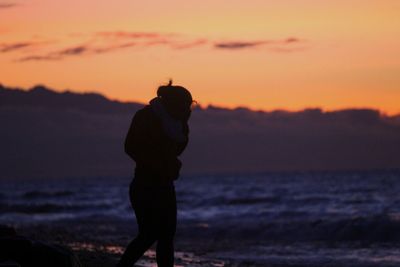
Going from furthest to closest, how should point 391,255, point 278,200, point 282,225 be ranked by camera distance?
point 278,200, point 282,225, point 391,255

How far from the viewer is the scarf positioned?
6.42 meters

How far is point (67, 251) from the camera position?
6.12m

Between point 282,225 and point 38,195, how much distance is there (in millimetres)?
48112

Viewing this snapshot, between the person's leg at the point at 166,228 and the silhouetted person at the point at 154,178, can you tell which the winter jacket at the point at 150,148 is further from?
the person's leg at the point at 166,228

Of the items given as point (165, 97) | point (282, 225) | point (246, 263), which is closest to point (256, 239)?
point (282, 225)

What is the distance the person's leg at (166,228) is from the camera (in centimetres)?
635

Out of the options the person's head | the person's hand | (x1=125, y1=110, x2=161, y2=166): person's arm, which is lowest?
the person's hand

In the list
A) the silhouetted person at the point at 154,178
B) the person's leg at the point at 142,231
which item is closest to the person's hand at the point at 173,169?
the silhouetted person at the point at 154,178

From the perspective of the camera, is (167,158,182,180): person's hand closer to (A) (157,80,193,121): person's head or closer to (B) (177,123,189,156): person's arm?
(B) (177,123,189,156): person's arm

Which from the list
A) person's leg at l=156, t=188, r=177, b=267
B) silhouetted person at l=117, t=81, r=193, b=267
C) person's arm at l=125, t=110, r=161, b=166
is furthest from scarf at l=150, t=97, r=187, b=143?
person's leg at l=156, t=188, r=177, b=267

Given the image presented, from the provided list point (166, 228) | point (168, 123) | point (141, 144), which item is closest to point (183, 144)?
point (168, 123)

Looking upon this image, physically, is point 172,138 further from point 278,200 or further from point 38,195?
point 38,195

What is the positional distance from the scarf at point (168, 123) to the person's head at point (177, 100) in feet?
0.17

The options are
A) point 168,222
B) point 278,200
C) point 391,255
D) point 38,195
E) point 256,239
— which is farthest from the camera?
point 38,195
